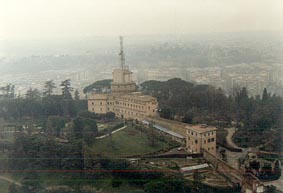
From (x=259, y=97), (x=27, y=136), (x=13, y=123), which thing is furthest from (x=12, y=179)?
(x=259, y=97)

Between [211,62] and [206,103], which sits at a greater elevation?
[211,62]

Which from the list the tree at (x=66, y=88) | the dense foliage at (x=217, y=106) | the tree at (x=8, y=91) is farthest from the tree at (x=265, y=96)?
the tree at (x=8, y=91)

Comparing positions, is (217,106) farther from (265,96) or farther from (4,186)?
(4,186)

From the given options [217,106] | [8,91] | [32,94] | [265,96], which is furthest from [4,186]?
[265,96]

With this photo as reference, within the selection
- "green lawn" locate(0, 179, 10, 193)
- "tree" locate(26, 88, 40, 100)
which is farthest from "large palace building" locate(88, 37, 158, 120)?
"green lawn" locate(0, 179, 10, 193)

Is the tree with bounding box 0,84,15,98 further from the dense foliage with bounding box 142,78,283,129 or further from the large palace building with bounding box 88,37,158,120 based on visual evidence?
the dense foliage with bounding box 142,78,283,129

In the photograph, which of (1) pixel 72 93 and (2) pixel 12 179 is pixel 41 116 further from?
(2) pixel 12 179
